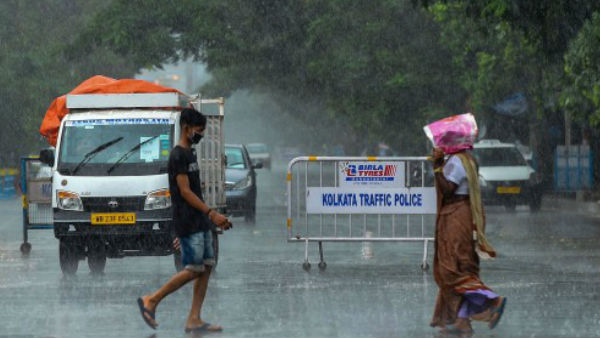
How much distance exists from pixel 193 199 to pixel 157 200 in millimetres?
5248

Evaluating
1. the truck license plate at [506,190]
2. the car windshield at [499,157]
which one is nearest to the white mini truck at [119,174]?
the truck license plate at [506,190]

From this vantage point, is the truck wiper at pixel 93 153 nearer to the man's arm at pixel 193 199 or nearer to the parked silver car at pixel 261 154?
the man's arm at pixel 193 199

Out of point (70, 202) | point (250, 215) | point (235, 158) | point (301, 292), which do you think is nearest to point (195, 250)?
point (301, 292)

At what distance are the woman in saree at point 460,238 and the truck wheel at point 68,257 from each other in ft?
21.1

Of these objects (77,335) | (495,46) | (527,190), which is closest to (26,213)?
(77,335)

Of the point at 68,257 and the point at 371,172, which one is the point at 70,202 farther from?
the point at 371,172

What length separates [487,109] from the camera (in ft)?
130

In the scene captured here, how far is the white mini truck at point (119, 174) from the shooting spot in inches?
600

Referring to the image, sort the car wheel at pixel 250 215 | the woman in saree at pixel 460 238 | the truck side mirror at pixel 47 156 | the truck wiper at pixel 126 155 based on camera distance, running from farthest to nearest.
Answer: the car wheel at pixel 250 215 < the truck side mirror at pixel 47 156 < the truck wiper at pixel 126 155 < the woman in saree at pixel 460 238

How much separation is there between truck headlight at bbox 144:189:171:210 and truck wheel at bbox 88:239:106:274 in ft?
2.37

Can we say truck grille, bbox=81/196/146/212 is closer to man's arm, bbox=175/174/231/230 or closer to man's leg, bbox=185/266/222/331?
man's leg, bbox=185/266/222/331

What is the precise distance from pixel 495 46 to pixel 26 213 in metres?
19.7

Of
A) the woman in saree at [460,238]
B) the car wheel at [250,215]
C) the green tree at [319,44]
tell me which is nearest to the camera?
the woman in saree at [460,238]

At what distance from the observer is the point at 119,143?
1586 centimetres
